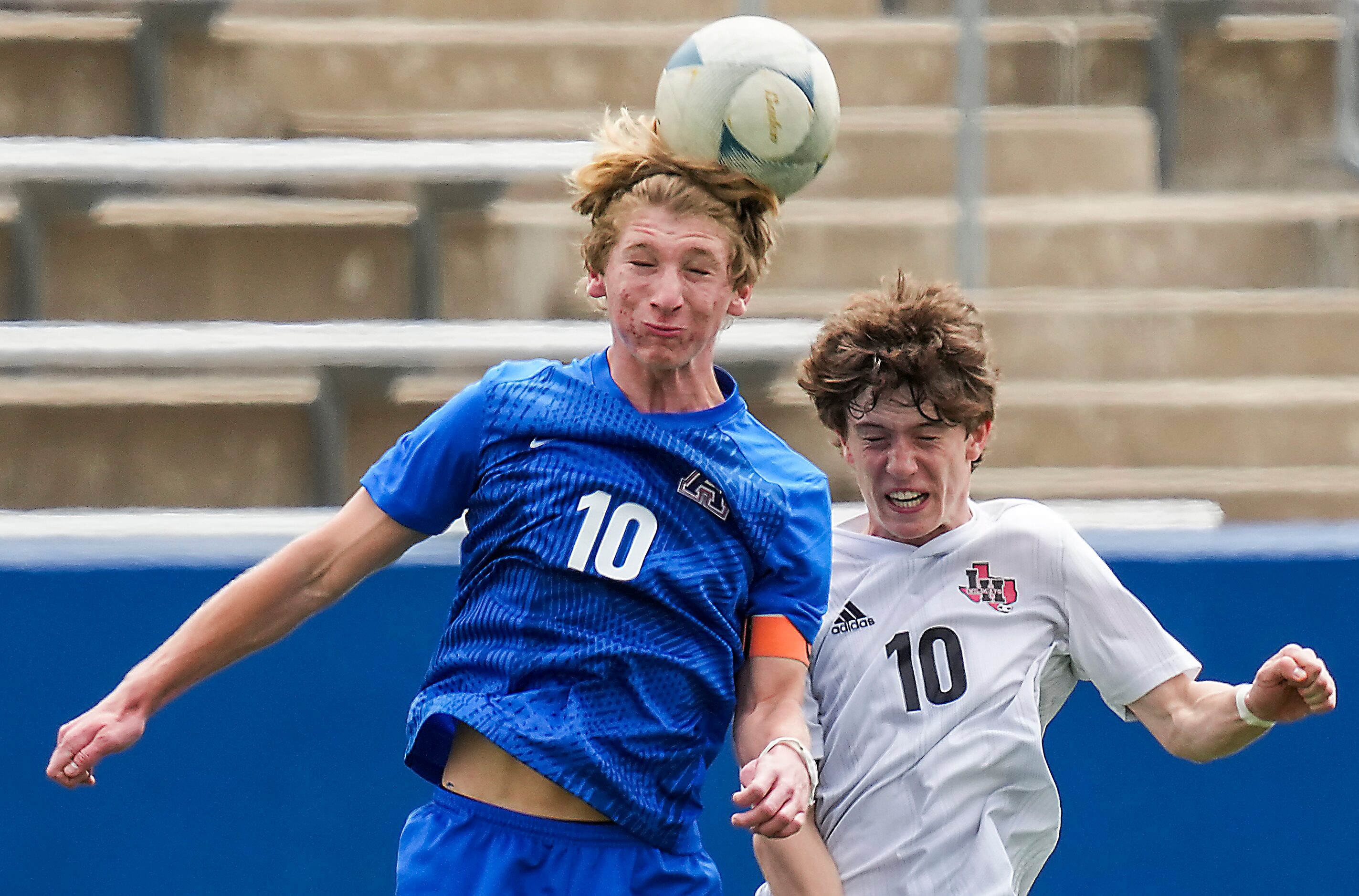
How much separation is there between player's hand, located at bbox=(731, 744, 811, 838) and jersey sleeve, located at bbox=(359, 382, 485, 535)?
56cm

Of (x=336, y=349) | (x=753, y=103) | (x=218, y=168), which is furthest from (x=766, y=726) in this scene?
(x=218, y=168)

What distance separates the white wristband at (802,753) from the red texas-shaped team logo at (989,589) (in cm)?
44

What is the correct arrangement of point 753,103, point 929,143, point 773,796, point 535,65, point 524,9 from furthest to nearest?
point 524,9 < point 535,65 < point 929,143 < point 753,103 < point 773,796

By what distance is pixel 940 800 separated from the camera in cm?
236

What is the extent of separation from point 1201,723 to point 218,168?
10.6ft

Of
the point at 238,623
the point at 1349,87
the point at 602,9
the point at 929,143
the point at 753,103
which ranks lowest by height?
the point at 238,623

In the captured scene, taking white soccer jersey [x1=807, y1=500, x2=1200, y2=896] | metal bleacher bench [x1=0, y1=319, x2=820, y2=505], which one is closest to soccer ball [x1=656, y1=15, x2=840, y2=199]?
white soccer jersey [x1=807, y1=500, x2=1200, y2=896]

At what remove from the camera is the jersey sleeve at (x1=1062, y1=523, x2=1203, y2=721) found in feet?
8.02

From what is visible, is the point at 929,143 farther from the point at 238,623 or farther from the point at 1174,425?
the point at 238,623

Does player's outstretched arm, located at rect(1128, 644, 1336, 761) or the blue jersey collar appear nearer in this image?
player's outstretched arm, located at rect(1128, 644, 1336, 761)

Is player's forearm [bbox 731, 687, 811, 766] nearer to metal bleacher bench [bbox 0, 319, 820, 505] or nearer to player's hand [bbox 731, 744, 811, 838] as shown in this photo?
player's hand [bbox 731, 744, 811, 838]

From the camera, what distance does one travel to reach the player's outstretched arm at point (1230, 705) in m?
2.21

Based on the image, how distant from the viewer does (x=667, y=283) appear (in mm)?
2232

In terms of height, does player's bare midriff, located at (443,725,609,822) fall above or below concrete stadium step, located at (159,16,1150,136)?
below
